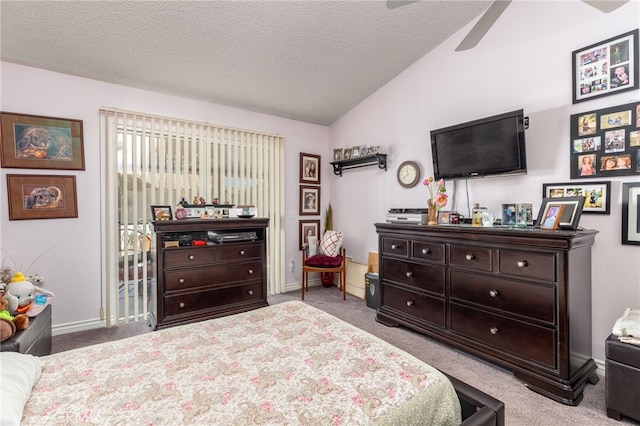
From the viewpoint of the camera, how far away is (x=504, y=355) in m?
2.26

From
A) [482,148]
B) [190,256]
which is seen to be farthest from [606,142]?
[190,256]

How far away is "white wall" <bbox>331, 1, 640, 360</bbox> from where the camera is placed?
2246mm

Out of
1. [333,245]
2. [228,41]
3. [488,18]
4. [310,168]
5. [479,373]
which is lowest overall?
[479,373]

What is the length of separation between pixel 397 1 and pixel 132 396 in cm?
242

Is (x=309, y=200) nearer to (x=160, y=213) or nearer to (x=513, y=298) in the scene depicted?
(x=160, y=213)

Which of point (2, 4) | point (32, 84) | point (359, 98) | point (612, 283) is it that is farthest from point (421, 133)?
point (32, 84)

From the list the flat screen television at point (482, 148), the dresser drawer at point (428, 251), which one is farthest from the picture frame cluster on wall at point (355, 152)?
the dresser drawer at point (428, 251)

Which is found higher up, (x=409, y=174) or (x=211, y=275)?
(x=409, y=174)

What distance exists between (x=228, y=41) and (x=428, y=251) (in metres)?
2.77

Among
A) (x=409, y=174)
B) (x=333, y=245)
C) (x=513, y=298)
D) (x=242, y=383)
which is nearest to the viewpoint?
(x=242, y=383)

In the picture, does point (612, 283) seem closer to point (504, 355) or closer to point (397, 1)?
point (504, 355)

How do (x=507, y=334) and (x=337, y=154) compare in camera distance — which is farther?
(x=337, y=154)

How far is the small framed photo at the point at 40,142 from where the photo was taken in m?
2.82

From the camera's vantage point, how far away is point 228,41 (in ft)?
9.14
